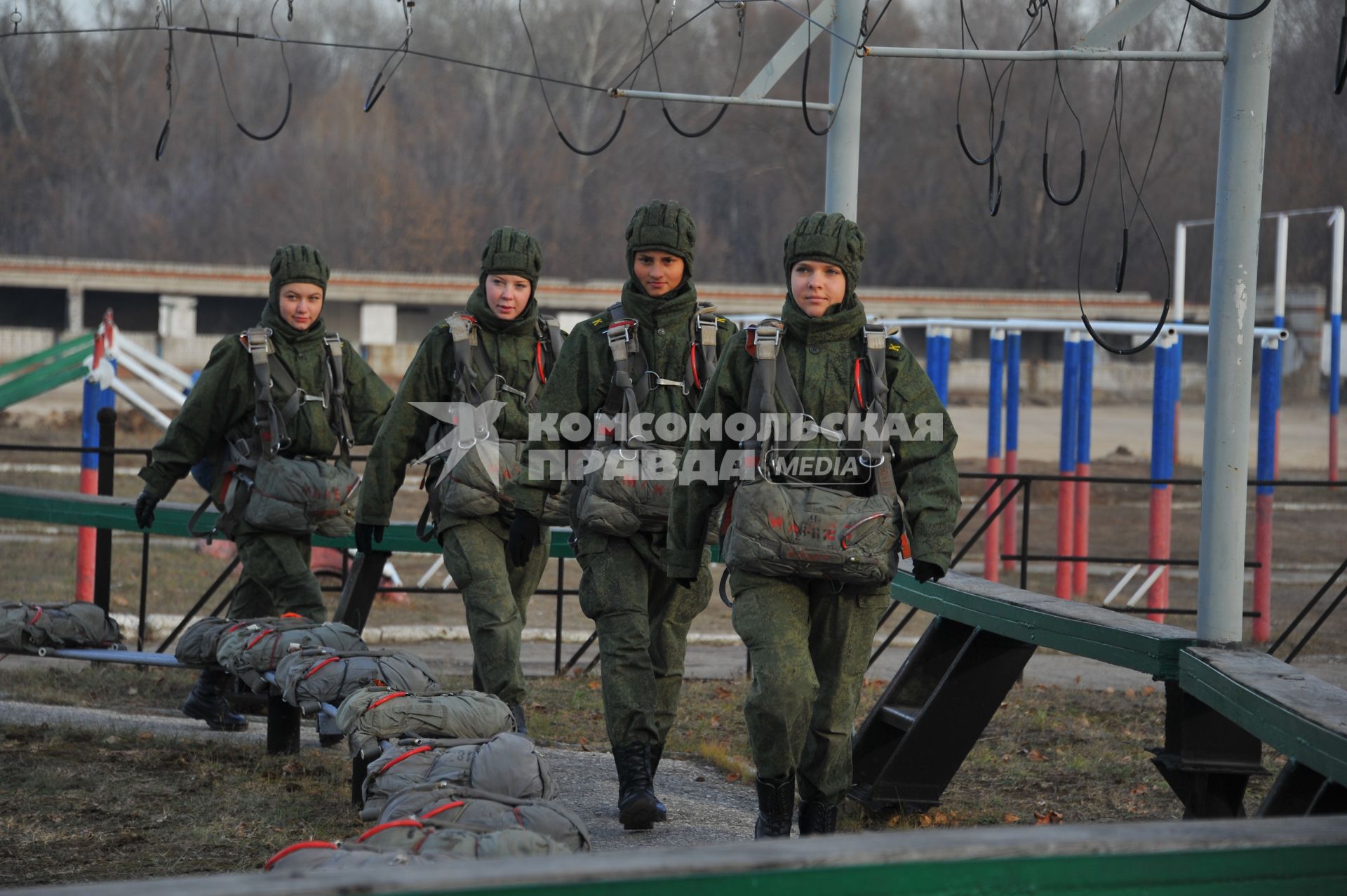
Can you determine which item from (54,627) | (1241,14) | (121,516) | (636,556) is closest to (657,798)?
(636,556)

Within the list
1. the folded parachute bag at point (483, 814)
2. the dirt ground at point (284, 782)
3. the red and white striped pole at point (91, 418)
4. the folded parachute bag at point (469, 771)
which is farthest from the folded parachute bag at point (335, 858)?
the red and white striped pole at point (91, 418)

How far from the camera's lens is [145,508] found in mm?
6793

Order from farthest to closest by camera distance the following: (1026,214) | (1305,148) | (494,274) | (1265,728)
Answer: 1. (1026,214)
2. (1305,148)
3. (494,274)
4. (1265,728)

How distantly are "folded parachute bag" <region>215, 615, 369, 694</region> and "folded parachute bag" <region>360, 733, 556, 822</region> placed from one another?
1.42 meters

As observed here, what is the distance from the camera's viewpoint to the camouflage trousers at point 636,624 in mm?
5102

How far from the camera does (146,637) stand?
34.7ft

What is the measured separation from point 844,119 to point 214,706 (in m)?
3.58

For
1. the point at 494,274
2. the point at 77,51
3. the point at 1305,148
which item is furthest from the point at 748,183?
Result: the point at 494,274

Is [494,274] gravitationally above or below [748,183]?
below

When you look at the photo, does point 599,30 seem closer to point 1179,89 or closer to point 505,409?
point 1179,89

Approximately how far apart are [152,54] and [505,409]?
58487mm

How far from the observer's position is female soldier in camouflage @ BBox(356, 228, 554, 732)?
588cm

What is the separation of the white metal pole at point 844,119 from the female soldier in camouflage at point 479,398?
1227 mm

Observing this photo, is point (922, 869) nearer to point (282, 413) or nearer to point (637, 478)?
point (637, 478)
